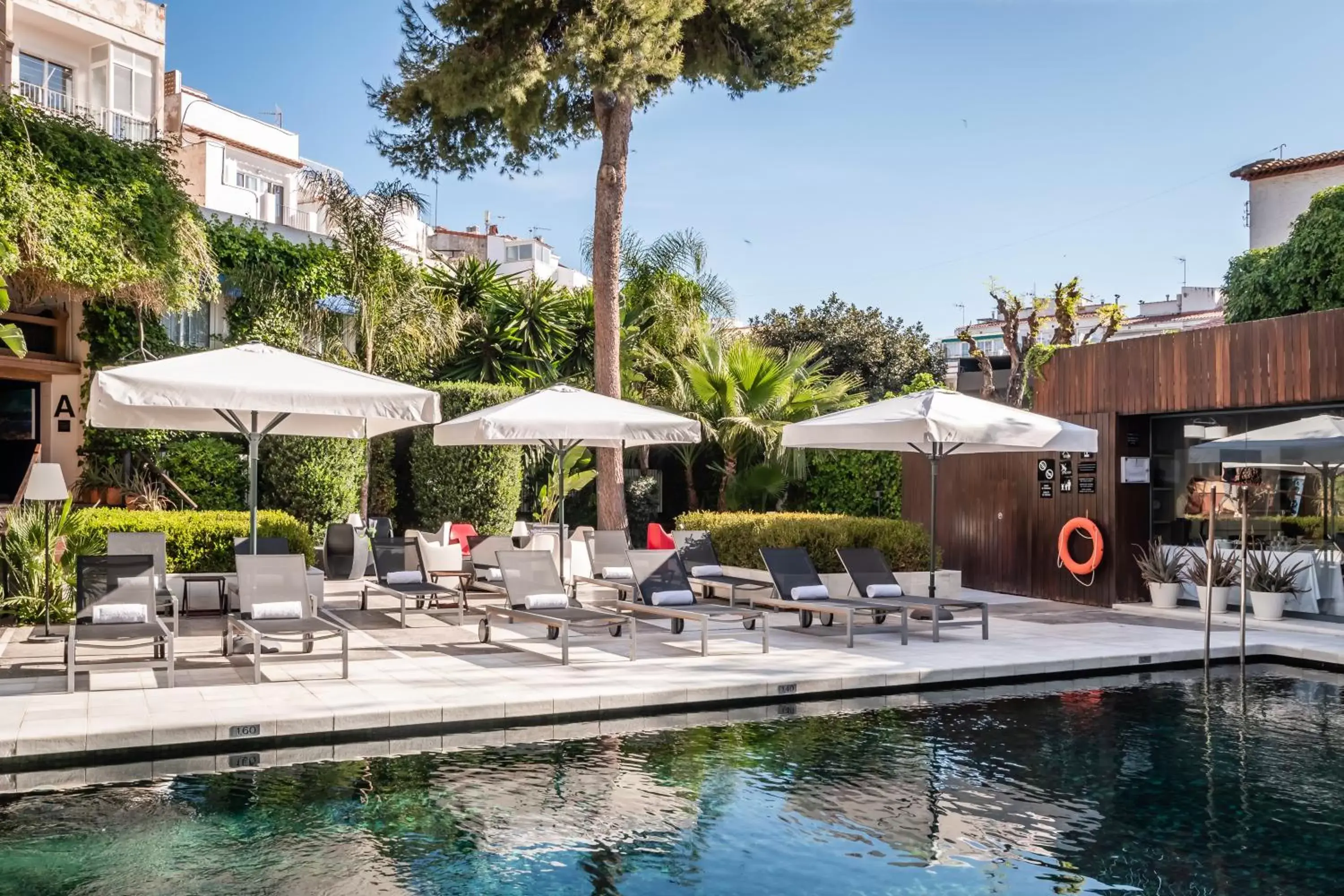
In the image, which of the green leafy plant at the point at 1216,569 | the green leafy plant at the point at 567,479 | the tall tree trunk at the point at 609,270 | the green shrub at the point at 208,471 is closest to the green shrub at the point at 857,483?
the green leafy plant at the point at 567,479

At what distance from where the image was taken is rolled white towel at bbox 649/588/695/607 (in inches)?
439

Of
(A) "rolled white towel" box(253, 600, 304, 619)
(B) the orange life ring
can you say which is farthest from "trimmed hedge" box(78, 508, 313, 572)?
(B) the orange life ring

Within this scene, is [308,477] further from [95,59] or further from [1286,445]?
[95,59]

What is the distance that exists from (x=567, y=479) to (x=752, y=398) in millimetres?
3707

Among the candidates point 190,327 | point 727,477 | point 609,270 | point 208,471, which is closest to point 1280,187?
point 727,477

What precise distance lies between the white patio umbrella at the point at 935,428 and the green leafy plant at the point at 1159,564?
2412mm

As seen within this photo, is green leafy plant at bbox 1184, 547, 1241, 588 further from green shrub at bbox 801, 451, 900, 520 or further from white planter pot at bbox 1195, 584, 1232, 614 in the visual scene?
green shrub at bbox 801, 451, 900, 520

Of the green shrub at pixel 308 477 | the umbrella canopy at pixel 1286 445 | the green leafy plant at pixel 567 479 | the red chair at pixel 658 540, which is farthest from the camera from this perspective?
the green leafy plant at pixel 567 479

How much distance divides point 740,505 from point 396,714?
44.5ft

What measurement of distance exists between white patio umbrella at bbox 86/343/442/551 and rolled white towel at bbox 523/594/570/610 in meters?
1.83

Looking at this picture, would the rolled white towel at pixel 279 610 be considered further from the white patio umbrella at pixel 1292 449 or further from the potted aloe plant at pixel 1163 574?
the potted aloe plant at pixel 1163 574

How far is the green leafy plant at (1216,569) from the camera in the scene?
1338 centimetres

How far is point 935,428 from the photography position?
1105cm

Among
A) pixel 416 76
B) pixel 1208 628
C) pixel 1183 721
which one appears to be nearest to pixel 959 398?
pixel 1208 628
